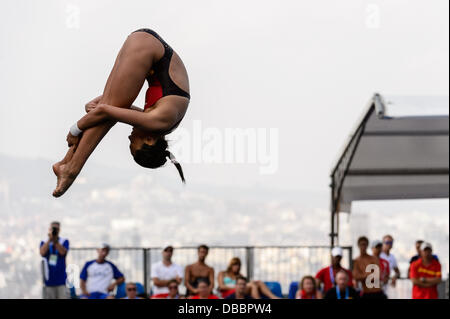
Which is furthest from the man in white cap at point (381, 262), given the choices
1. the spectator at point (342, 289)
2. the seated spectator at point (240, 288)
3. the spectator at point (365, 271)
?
the seated spectator at point (240, 288)

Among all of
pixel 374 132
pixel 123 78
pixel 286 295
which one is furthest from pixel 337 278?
pixel 123 78

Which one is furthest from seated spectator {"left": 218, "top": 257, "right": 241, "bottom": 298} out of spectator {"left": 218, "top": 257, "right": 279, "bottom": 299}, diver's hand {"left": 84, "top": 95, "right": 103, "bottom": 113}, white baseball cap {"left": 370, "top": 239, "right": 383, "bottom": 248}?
diver's hand {"left": 84, "top": 95, "right": 103, "bottom": 113}

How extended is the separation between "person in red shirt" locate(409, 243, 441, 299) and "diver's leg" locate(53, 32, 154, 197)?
854cm

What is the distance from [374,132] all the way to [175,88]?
9.44m

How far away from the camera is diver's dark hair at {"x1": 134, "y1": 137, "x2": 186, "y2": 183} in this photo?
7305 millimetres

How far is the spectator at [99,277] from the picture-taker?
1405cm

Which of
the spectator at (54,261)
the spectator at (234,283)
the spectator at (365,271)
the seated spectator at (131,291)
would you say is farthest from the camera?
the spectator at (365,271)

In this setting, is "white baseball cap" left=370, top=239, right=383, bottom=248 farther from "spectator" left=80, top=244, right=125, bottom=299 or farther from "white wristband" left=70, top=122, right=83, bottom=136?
"white wristband" left=70, top=122, right=83, bottom=136

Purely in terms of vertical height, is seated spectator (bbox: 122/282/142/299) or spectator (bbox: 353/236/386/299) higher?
spectator (bbox: 353/236/386/299)

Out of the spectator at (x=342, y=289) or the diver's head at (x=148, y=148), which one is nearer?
the diver's head at (x=148, y=148)

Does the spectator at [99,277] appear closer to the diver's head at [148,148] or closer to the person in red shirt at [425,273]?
the person in red shirt at [425,273]

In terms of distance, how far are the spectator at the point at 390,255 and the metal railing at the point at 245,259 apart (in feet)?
2.04

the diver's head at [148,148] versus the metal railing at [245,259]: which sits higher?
the diver's head at [148,148]
